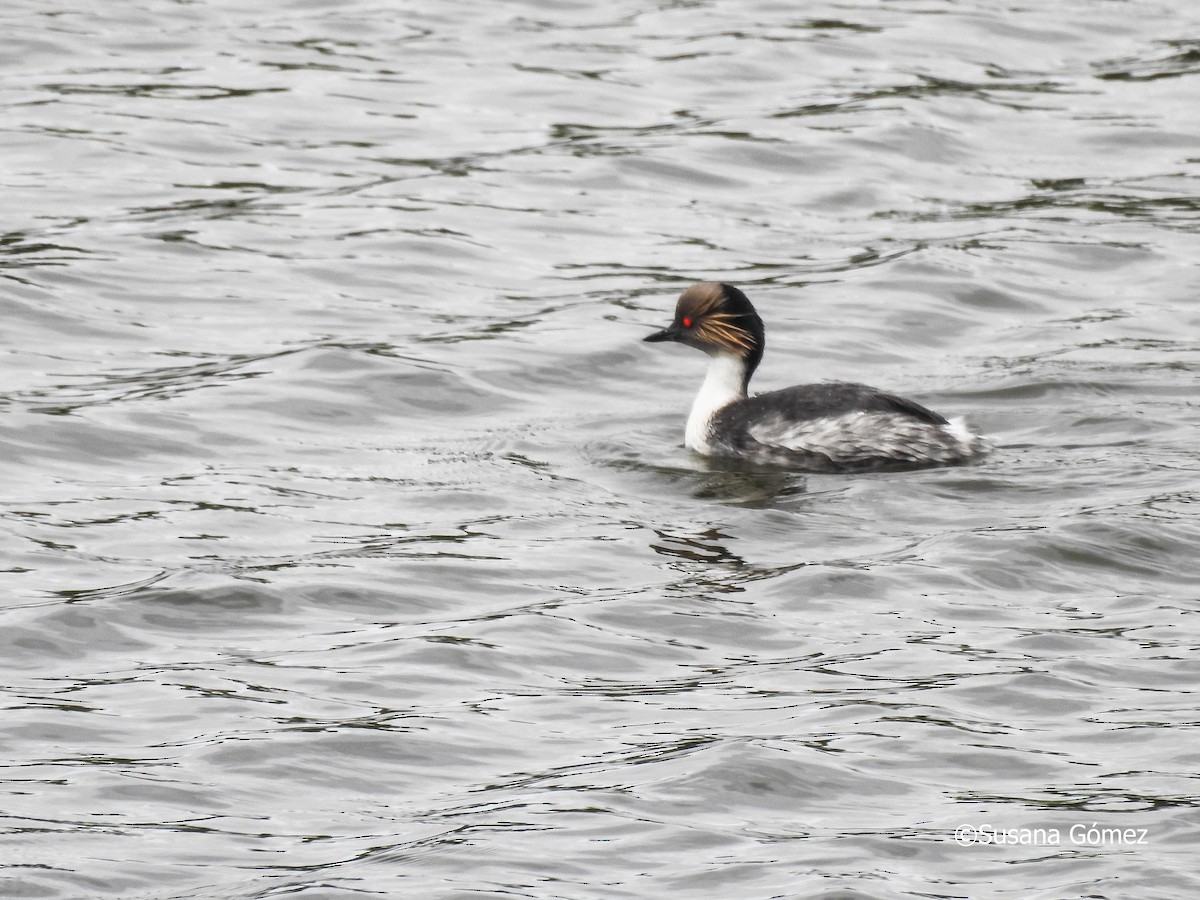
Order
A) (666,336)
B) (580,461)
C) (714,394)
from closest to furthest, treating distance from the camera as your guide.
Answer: (580,461), (714,394), (666,336)

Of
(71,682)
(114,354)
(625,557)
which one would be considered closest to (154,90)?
(114,354)

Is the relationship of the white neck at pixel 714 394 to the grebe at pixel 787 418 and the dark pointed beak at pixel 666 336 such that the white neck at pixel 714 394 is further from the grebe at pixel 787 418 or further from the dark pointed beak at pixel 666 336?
the dark pointed beak at pixel 666 336

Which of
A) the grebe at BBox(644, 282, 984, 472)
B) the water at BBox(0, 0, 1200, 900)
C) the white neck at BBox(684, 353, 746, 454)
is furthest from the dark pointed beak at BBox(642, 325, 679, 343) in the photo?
the water at BBox(0, 0, 1200, 900)

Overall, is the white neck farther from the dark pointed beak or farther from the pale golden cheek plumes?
the dark pointed beak

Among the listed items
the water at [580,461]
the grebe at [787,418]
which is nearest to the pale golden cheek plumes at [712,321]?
the grebe at [787,418]

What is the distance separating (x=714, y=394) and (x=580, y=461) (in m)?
1.01

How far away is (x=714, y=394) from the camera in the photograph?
12695 millimetres

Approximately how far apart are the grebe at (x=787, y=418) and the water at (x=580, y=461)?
24 centimetres

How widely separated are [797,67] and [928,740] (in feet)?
42.4

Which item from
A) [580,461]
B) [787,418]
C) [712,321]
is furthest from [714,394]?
[580,461]

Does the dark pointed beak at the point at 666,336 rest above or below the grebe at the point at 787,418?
above

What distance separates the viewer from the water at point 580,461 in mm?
7621

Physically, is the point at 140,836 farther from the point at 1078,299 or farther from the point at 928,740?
the point at 1078,299

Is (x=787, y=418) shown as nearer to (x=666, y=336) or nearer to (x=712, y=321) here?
(x=712, y=321)
